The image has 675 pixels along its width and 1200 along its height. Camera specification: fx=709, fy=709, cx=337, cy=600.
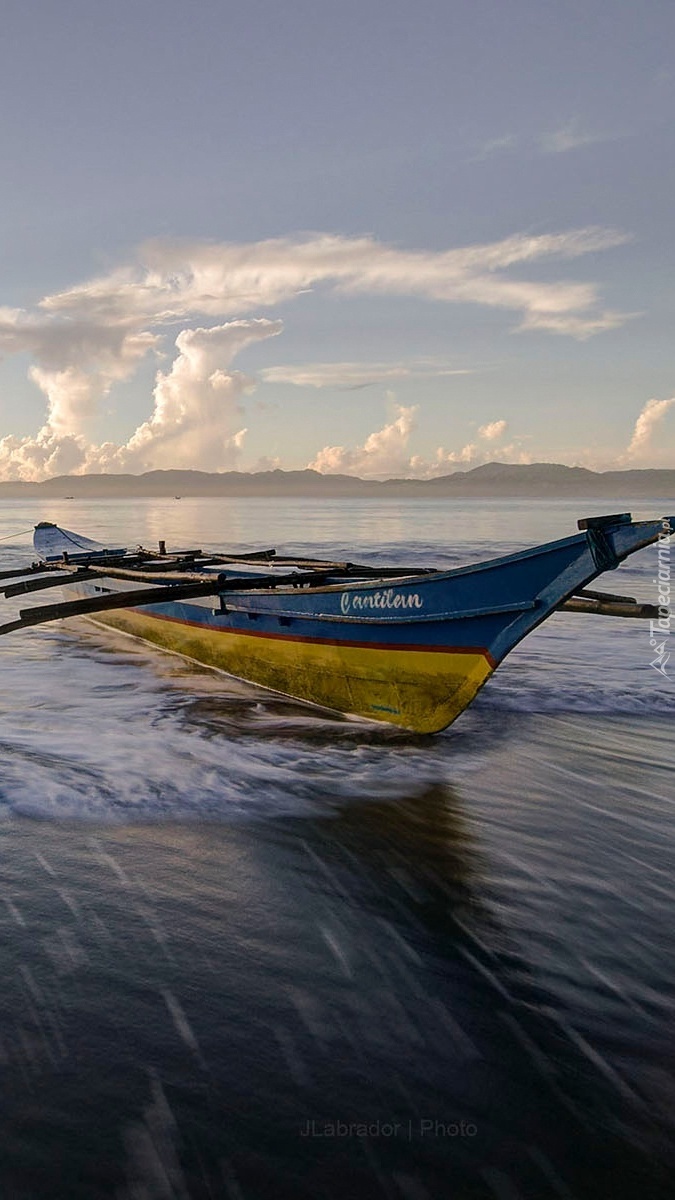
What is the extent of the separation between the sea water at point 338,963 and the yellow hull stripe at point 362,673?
0.47 meters

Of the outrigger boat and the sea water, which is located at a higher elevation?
the outrigger boat

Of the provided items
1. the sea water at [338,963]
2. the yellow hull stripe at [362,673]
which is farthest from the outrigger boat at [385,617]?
the sea water at [338,963]

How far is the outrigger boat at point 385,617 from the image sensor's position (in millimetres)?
6965

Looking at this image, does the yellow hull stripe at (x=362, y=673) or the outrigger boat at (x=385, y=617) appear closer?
the outrigger boat at (x=385, y=617)

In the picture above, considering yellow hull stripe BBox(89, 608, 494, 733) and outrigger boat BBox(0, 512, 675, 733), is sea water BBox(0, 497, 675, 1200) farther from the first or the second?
outrigger boat BBox(0, 512, 675, 733)

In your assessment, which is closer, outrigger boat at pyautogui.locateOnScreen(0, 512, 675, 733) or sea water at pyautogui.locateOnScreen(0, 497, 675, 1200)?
sea water at pyautogui.locateOnScreen(0, 497, 675, 1200)

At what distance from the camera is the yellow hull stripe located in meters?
8.12

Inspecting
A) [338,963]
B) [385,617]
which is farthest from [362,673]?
[338,963]

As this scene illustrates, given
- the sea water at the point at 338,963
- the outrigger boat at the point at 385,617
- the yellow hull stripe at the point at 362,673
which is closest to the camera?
the sea water at the point at 338,963

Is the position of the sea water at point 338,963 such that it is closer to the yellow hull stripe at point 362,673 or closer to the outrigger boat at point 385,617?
the yellow hull stripe at point 362,673

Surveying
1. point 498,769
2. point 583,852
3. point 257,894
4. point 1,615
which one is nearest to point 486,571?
point 498,769

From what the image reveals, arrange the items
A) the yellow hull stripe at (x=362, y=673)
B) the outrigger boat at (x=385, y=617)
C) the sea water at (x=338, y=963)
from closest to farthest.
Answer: the sea water at (x=338, y=963) → the outrigger boat at (x=385, y=617) → the yellow hull stripe at (x=362, y=673)

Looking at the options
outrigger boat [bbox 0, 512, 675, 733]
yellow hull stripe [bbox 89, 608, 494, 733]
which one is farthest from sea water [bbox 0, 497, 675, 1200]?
outrigger boat [bbox 0, 512, 675, 733]

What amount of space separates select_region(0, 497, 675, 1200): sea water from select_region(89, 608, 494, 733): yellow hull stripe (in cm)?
47
